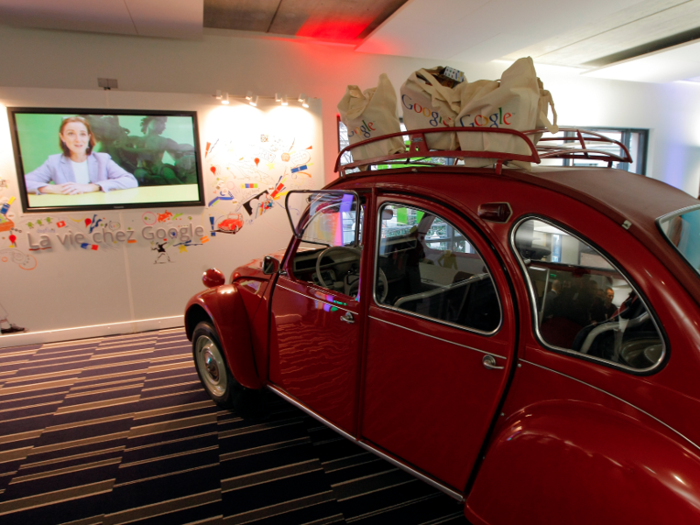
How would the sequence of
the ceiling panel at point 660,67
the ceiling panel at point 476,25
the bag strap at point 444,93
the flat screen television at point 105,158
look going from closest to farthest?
the bag strap at point 444,93
the ceiling panel at point 476,25
the flat screen television at point 105,158
the ceiling panel at point 660,67

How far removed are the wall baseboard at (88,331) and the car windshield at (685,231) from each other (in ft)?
14.9

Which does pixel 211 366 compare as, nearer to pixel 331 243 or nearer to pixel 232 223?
pixel 331 243

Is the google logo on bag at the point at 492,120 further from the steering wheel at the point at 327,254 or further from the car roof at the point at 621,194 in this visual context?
the steering wheel at the point at 327,254

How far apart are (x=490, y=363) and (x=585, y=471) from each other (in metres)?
0.40

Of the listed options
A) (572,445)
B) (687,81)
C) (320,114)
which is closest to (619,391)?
(572,445)

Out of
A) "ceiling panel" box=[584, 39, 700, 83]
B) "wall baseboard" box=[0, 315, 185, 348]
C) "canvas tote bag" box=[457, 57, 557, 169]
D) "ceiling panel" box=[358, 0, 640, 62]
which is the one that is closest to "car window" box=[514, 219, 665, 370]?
"canvas tote bag" box=[457, 57, 557, 169]

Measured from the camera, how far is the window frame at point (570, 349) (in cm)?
109

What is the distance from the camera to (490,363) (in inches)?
54.6

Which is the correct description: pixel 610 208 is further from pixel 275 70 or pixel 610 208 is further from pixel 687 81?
pixel 687 81

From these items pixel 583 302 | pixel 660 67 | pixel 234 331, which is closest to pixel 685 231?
pixel 583 302

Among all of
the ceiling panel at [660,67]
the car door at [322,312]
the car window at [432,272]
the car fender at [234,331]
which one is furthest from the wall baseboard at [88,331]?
the ceiling panel at [660,67]

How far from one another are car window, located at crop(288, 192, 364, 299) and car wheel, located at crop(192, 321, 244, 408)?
0.86m

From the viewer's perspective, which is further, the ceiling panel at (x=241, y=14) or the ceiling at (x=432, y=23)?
the ceiling panel at (x=241, y=14)

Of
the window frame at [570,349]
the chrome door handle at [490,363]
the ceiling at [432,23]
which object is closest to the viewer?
the window frame at [570,349]
